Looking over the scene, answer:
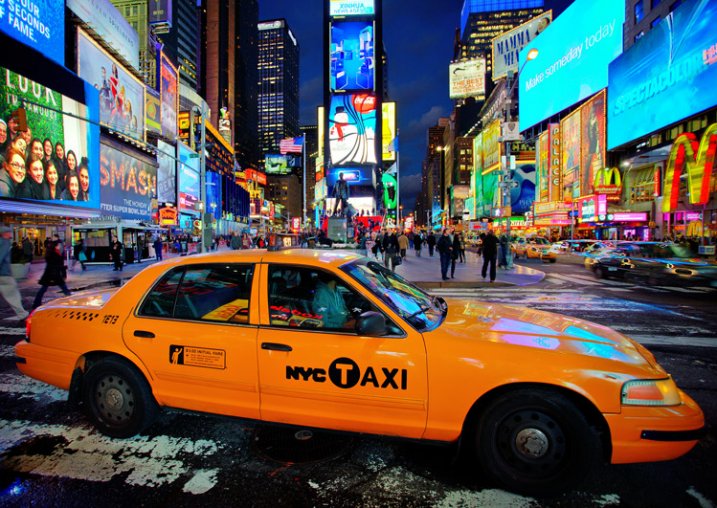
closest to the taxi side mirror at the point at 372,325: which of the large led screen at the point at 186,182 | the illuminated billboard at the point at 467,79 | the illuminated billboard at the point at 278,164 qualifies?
the large led screen at the point at 186,182

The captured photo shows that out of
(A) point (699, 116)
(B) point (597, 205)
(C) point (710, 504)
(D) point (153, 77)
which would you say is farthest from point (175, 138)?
(C) point (710, 504)

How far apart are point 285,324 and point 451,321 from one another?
1.27m

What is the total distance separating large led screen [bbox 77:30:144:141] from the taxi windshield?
34453mm

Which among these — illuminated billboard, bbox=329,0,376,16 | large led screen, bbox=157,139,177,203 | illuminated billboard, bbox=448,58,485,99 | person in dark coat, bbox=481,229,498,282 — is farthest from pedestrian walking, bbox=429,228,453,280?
illuminated billboard, bbox=448,58,485,99

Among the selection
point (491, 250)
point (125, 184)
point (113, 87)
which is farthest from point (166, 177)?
point (491, 250)

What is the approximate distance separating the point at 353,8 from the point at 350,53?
8.18m

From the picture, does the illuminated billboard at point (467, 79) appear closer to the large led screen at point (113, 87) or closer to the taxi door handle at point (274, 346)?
the large led screen at point (113, 87)

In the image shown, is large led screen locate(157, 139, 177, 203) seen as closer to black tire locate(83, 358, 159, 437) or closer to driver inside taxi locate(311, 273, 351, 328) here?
black tire locate(83, 358, 159, 437)

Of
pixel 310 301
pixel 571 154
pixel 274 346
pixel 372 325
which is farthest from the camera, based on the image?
pixel 571 154

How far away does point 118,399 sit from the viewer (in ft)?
10.4

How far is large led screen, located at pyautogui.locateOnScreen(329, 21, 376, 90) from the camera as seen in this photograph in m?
73.2

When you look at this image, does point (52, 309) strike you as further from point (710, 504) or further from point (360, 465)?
point (710, 504)

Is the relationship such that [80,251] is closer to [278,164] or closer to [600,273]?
[600,273]

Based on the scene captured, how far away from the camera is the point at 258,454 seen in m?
2.93
